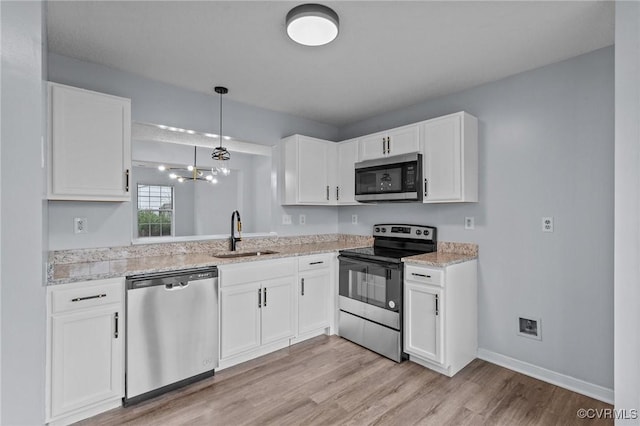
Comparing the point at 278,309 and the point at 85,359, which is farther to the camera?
the point at 278,309

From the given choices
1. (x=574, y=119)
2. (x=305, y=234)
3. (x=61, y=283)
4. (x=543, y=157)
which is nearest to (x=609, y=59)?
(x=574, y=119)

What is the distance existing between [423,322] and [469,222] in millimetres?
1027

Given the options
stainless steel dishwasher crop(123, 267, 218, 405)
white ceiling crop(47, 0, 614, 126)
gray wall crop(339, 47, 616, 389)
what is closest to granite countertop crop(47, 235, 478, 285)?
stainless steel dishwasher crop(123, 267, 218, 405)

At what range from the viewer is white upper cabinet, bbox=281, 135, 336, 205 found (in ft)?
11.5

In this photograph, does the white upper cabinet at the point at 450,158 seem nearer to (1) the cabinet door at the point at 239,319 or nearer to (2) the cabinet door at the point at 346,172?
(2) the cabinet door at the point at 346,172

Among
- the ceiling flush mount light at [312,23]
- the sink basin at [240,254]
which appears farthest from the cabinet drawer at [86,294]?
the ceiling flush mount light at [312,23]

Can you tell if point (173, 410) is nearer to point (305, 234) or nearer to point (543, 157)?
point (305, 234)

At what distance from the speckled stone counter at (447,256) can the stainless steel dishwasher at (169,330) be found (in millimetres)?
1668

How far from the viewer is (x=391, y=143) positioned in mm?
3191

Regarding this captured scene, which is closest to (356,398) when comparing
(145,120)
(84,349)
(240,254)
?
(240,254)

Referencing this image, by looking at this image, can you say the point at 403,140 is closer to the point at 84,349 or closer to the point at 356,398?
the point at 356,398

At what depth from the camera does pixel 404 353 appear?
2732 mm

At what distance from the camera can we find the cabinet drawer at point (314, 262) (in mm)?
3047

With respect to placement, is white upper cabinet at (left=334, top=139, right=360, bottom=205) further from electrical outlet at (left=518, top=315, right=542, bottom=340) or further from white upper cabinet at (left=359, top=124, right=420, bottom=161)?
electrical outlet at (left=518, top=315, right=542, bottom=340)
